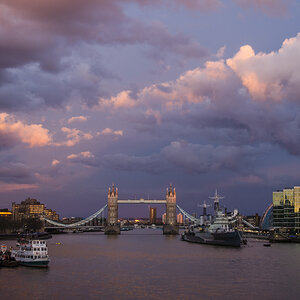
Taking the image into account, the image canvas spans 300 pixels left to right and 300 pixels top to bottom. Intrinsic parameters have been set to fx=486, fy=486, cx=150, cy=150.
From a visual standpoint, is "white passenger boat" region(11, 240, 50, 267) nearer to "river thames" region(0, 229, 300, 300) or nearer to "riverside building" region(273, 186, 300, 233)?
"river thames" region(0, 229, 300, 300)

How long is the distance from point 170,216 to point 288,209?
204ft

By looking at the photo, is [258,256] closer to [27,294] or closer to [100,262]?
[100,262]

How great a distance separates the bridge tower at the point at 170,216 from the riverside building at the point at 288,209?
2097 inches

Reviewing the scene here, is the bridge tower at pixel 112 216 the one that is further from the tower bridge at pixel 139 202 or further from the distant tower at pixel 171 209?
the distant tower at pixel 171 209

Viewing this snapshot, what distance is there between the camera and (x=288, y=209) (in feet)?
461

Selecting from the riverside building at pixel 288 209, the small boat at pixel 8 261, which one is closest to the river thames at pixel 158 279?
the small boat at pixel 8 261

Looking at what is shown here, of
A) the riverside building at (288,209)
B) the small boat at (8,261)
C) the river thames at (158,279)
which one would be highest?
the riverside building at (288,209)

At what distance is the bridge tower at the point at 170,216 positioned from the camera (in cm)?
18875

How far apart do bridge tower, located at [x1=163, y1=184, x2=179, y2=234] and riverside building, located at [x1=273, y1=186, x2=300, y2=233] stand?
175ft

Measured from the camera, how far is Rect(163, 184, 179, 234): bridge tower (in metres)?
189

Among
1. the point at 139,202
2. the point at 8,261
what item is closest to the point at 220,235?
the point at 8,261

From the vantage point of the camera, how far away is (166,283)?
→ 48344mm

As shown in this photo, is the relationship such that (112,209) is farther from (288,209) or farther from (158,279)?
(158,279)

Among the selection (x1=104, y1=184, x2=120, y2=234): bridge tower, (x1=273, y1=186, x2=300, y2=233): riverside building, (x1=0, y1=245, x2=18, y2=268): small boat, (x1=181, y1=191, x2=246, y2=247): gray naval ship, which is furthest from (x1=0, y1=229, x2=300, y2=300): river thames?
(x1=104, y1=184, x2=120, y2=234): bridge tower
